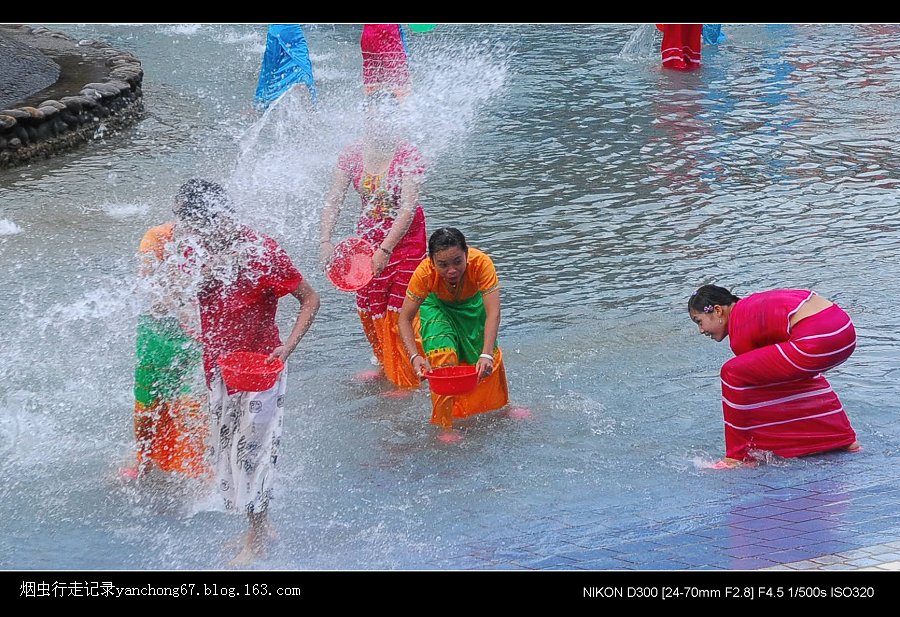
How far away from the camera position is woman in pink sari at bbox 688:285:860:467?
4785 millimetres

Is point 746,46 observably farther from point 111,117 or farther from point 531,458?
point 531,458

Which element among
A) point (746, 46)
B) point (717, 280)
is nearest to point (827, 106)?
point (746, 46)

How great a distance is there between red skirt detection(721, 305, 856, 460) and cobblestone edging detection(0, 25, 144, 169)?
7778 mm

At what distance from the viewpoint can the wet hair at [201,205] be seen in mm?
4344

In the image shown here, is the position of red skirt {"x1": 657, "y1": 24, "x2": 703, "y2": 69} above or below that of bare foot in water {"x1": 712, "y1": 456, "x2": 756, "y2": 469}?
below

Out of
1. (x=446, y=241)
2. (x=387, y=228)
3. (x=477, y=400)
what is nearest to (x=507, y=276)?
(x=387, y=228)

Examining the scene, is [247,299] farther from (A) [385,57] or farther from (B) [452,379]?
(A) [385,57]

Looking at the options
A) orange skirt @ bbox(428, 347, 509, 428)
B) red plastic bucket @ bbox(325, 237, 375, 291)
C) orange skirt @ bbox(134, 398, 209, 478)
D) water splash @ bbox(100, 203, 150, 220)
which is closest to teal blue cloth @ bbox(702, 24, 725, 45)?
water splash @ bbox(100, 203, 150, 220)

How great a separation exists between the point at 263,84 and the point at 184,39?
653 cm

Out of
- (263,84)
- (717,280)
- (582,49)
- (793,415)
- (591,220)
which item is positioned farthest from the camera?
(582,49)

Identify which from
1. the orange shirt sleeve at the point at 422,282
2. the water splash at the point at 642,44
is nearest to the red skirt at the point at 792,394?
the orange shirt sleeve at the point at 422,282

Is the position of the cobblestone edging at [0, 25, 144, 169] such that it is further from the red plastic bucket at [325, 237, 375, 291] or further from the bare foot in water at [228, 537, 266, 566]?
the bare foot in water at [228, 537, 266, 566]

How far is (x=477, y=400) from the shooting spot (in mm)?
5680

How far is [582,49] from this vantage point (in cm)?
1573
